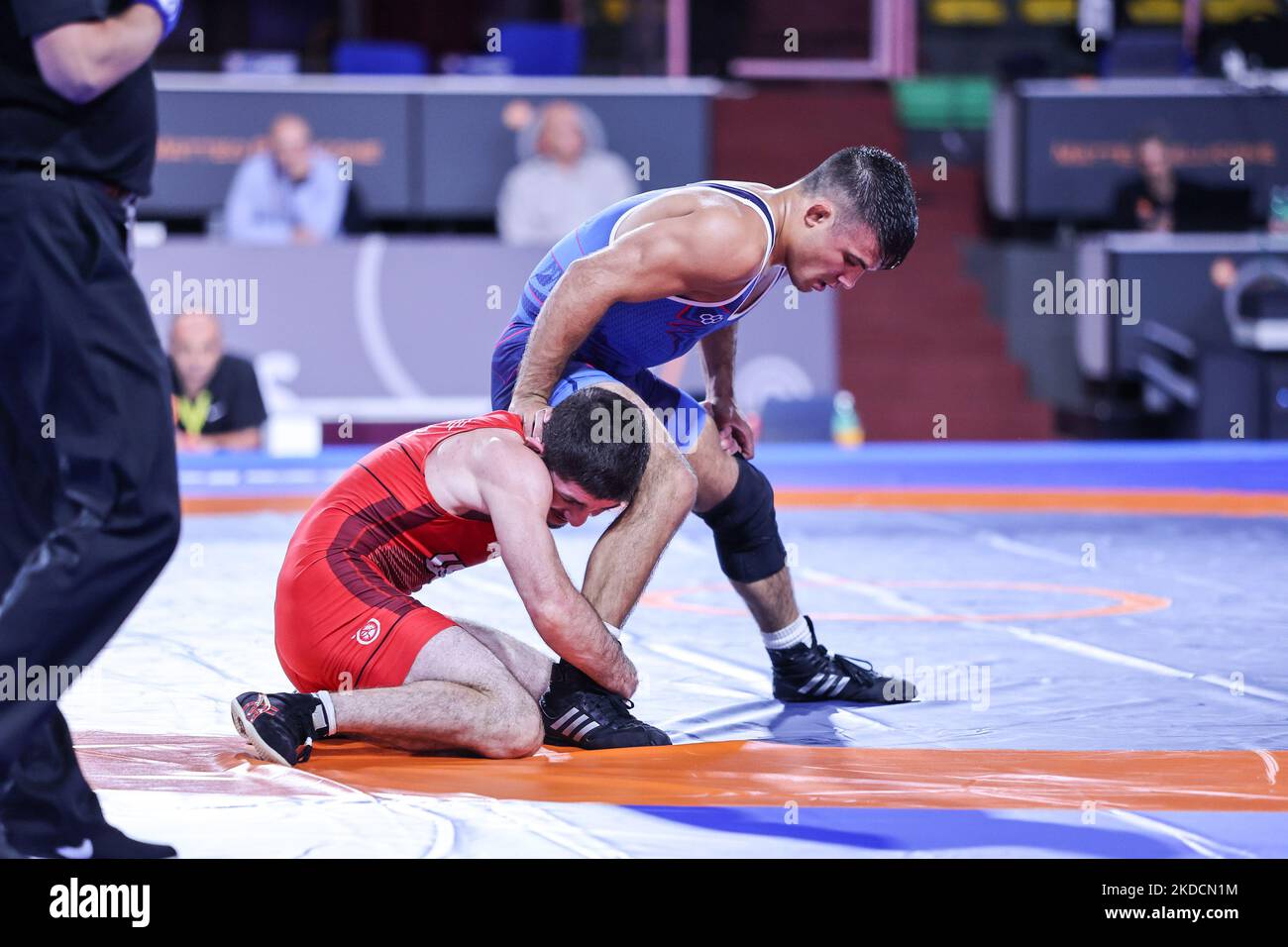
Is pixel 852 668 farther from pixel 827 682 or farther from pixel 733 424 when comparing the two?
pixel 733 424

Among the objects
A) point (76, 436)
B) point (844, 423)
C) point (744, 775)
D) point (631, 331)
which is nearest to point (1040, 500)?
point (844, 423)

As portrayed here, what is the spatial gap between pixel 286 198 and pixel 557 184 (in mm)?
1487

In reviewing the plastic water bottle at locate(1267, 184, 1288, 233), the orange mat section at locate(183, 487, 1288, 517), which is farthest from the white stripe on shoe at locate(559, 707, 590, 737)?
the plastic water bottle at locate(1267, 184, 1288, 233)

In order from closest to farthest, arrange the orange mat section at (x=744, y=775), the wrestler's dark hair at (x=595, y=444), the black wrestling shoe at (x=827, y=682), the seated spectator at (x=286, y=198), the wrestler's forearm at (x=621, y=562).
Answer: the orange mat section at (x=744, y=775), the wrestler's dark hair at (x=595, y=444), the wrestler's forearm at (x=621, y=562), the black wrestling shoe at (x=827, y=682), the seated spectator at (x=286, y=198)

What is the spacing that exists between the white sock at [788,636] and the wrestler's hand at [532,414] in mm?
865

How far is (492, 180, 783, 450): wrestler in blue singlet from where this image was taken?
11.8 feet

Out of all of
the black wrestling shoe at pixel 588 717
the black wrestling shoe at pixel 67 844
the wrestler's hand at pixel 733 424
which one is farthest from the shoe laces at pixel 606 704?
the black wrestling shoe at pixel 67 844

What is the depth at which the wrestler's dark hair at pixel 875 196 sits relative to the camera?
351 cm

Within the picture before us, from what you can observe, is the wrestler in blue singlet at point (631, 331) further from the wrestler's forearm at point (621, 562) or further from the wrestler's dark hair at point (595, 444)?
the wrestler's forearm at point (621, 562)

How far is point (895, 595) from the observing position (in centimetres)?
530

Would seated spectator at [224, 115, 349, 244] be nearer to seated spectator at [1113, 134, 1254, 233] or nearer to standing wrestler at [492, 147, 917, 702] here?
seated spectator at [1113, 134, 1254, 233]
